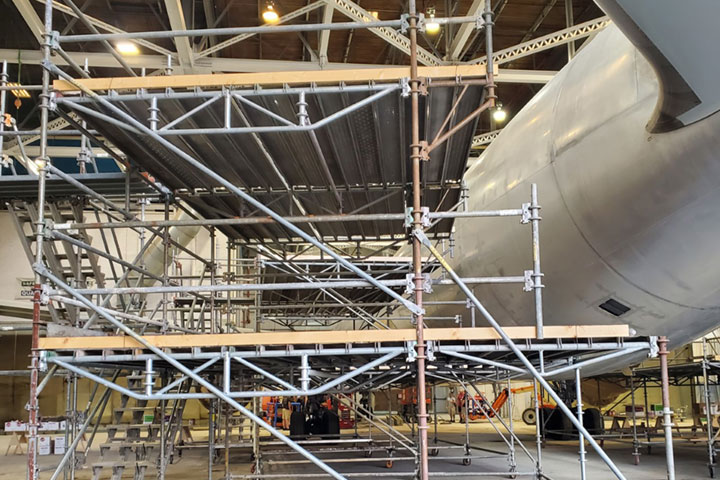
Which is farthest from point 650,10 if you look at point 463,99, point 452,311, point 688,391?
point 688,391

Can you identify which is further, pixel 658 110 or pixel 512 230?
pixel 512 230

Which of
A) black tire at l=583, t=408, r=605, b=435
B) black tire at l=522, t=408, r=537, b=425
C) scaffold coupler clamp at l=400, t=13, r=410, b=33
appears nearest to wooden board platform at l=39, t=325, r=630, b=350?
scaffold coupler clamp at l=400, t=13, r=410, b=33

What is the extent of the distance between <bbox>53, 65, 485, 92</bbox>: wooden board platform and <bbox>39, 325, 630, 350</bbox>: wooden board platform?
2.54m

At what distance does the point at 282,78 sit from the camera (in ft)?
21.8

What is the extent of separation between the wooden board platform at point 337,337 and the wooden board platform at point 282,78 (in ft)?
8.32

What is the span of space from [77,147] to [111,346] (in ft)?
68.6

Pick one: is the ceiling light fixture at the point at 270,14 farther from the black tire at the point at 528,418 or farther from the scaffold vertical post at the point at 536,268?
the black tire at the point at 528,418

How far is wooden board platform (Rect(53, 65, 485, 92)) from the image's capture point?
662 centimetres

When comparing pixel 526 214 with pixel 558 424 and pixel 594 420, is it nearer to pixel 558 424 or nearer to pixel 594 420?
pixel 594 420

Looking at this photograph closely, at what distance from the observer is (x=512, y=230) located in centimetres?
886

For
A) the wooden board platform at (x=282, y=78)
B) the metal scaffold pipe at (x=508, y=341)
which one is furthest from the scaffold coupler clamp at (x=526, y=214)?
the wooden board platform at (x=282, y=78)

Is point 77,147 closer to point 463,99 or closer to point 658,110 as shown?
point 463,99

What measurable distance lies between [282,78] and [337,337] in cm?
268

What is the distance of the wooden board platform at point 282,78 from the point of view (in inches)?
261
